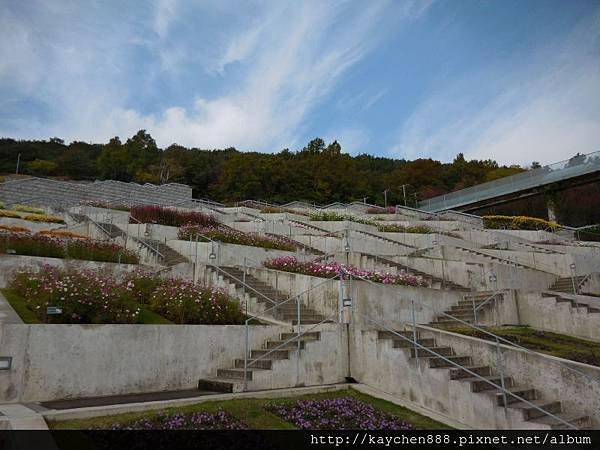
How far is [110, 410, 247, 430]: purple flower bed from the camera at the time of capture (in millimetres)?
A: 5984

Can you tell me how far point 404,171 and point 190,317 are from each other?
59795mm

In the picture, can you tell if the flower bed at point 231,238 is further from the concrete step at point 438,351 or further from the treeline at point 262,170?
the treeline at point 262,170

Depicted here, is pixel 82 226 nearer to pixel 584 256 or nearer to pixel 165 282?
pixel 165 282

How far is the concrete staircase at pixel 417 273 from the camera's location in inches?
634

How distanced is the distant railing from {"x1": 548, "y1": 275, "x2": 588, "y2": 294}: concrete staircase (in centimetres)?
2297

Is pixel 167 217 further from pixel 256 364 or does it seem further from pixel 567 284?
pixel 567 284

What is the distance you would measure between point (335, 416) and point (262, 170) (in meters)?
49.0

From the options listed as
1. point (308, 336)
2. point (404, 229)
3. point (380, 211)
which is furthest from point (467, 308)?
point (380, 211)

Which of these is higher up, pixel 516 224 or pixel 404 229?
pixel 516 224

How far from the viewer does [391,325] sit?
1110cm

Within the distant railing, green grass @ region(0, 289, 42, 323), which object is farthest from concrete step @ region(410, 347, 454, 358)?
the distant railing

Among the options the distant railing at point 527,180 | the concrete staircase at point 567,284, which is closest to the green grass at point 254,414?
the concrete staircase at point 567,284

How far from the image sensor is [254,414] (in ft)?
23.0

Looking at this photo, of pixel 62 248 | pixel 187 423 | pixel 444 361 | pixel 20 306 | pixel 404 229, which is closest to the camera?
pixel 187 423
